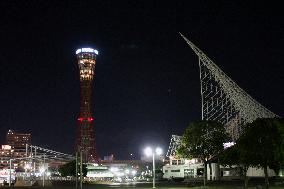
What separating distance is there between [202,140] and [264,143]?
34.2 m

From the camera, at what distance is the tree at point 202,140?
80.7 m

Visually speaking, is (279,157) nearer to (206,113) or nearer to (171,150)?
(206,113)

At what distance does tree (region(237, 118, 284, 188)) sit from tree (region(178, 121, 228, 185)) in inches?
1272

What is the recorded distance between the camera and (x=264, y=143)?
46719 millimetres

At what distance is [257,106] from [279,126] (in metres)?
69.5

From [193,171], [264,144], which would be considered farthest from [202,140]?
[193,171]

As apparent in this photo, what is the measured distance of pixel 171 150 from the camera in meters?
187

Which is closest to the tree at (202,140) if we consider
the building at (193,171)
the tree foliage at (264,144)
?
the building at (193,171)

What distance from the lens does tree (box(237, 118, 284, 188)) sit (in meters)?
46.3

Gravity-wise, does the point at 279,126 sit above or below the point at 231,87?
below

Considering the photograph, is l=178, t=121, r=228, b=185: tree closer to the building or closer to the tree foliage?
the building

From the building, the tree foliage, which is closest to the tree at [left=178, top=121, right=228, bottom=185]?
the building

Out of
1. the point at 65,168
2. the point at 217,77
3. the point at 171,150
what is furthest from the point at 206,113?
the point at 171,150

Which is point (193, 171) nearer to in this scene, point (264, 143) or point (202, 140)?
point (202, 140)
